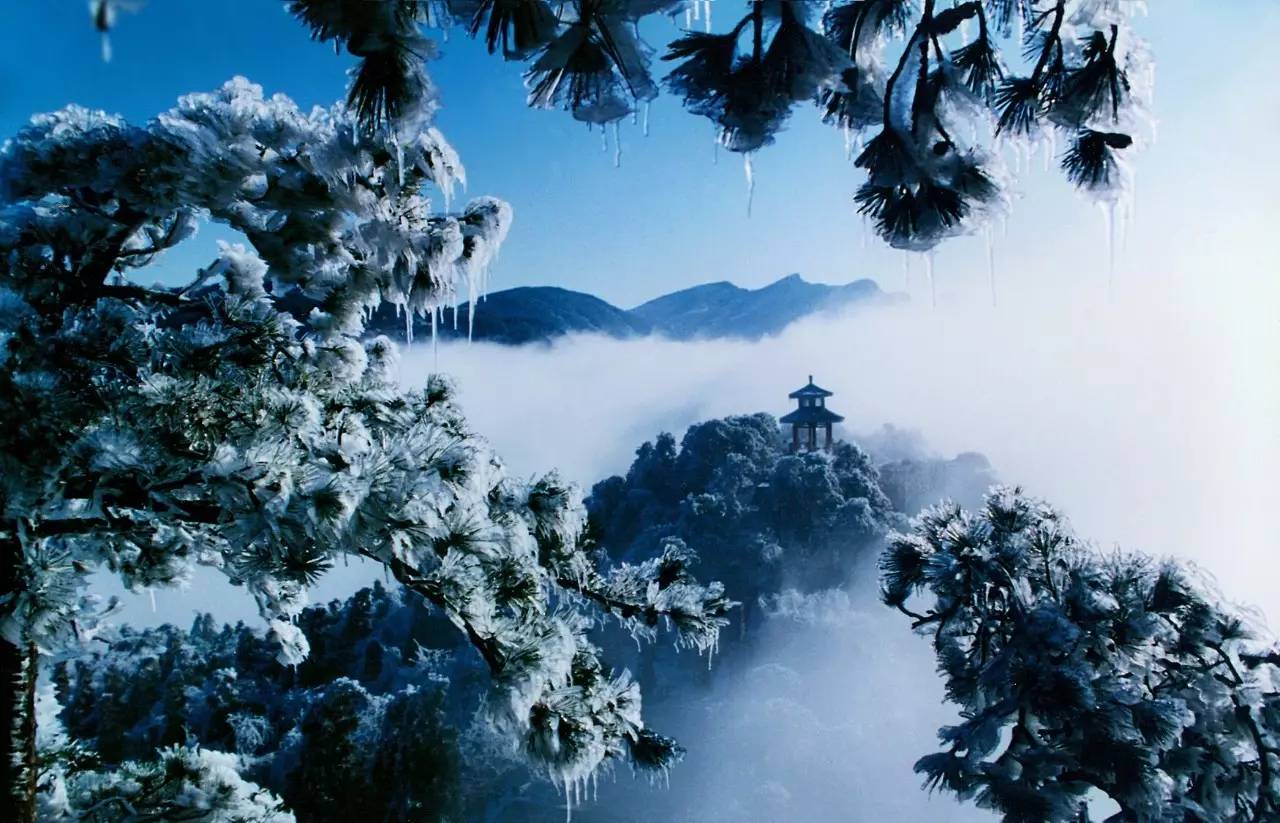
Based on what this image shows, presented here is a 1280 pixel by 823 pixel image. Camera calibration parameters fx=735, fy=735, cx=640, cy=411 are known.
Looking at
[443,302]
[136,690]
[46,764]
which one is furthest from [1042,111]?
[136,690]

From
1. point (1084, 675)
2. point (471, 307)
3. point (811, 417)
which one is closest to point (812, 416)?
point (811, 417)

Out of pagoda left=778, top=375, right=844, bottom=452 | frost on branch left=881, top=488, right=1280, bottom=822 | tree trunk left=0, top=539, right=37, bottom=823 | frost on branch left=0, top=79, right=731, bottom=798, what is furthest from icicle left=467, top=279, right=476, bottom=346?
pagoda left=778, top=375, right=844, bottom=452

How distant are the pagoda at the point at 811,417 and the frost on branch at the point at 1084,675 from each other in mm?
47959

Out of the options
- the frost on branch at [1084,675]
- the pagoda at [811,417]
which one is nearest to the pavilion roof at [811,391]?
the pagoda at [811,417]

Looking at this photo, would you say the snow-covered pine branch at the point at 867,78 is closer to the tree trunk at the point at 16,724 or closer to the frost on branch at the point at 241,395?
the frost on branch at the point at 241,395

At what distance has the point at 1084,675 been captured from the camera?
689cm

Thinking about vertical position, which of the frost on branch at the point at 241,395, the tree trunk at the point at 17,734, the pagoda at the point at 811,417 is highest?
the frost on branch at the point at 241,395

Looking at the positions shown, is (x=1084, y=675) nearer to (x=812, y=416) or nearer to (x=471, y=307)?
(x=471, y=307)

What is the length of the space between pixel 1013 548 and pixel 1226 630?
7.30 feet

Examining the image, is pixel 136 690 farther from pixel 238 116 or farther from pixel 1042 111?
pixel 1042 111

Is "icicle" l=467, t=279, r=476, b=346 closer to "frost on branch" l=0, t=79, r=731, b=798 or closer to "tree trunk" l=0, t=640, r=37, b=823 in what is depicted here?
"frost on branch" l=0, t=79, r=731, b=798

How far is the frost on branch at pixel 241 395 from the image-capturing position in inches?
104

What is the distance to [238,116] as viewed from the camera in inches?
122

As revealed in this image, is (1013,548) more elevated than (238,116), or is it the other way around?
(238,116)
